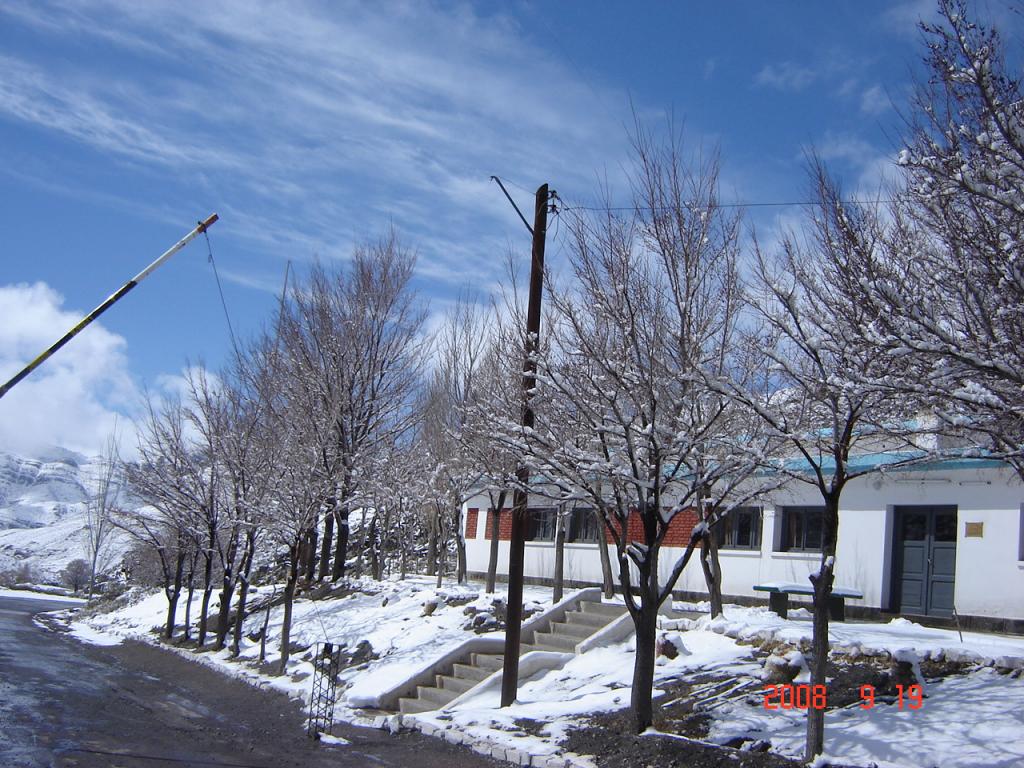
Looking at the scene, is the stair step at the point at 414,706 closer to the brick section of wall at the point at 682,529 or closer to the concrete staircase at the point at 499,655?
the concrete staircase at the point at 499,655

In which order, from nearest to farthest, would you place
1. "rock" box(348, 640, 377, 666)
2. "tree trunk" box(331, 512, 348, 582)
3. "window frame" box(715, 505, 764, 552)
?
"rock" box(348, 640, 377, 666)
"window frame" box(715, 505, 764, 552)
"tree trunk" box(331, 512, 348, 582)

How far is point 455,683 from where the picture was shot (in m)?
15.5

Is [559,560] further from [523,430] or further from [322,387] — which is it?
[523,430]

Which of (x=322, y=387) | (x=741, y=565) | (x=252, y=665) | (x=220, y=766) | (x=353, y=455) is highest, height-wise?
(x=322, y=387)

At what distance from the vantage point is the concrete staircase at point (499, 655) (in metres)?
15.1

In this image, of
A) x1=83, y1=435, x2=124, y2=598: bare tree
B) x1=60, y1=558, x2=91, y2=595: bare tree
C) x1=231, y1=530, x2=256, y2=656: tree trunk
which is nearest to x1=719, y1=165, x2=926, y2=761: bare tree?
x1=231, y1=530, x2=256, y2=656: tree trunk

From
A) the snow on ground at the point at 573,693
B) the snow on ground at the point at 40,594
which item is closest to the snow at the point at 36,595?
the snow on ground at the point at 40,594

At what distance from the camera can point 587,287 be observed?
11672 millimetres

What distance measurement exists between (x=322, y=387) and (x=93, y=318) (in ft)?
29.6

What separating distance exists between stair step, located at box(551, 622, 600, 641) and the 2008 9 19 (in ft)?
18.7

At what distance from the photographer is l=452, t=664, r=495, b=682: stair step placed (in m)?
15.7

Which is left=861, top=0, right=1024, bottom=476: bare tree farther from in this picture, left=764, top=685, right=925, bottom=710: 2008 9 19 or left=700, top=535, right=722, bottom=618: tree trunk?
left=700, top=535, right=722, bottom=618: tree trunk

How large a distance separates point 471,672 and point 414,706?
1345mm

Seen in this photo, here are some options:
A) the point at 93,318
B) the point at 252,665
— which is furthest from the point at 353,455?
the point at 93,318
